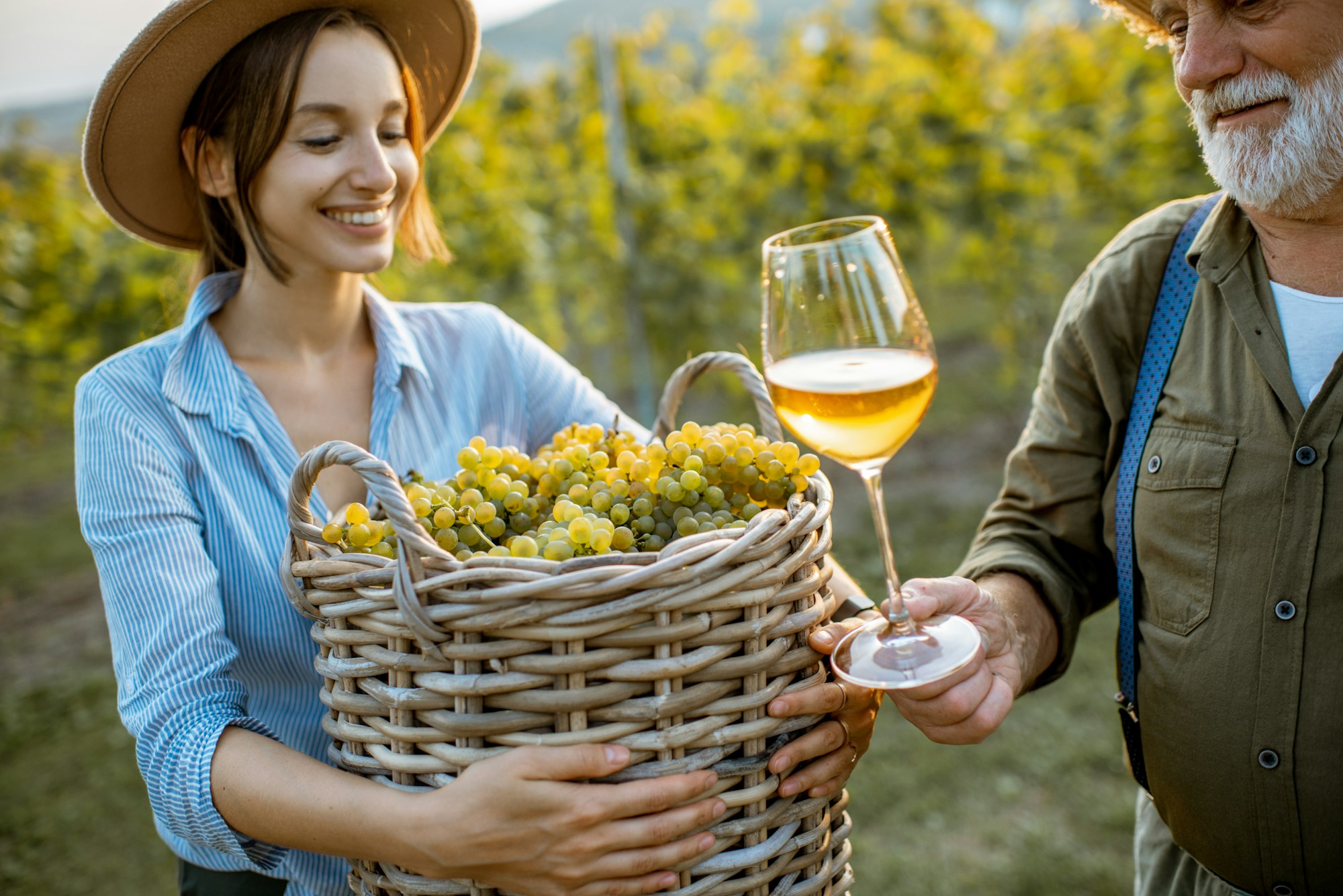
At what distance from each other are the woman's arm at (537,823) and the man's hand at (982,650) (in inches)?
12.4

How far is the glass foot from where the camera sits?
49.4 inches

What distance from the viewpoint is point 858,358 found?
126cm

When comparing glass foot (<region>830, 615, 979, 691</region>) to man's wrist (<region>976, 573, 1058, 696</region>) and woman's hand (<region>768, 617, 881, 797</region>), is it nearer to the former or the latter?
woman's hand (<region>768, 617, 881, 797</region>)

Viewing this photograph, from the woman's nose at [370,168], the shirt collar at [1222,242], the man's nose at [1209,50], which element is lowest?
the shirt collar at [1222,242]

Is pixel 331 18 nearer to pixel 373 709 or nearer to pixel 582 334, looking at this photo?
pixel 373 709


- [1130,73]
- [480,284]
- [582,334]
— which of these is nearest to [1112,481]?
[480,284]

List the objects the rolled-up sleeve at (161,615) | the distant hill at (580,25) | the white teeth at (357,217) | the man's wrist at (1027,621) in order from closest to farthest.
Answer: the rolled-up sleeve at (161,615)
the man's wrist at (1027,621)
the white teeth at (357,217)
the distant hill at (580,25)

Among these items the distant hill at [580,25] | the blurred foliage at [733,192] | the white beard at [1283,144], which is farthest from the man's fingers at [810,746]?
the distant hill at [580,25]

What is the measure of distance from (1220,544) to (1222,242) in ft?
1.61

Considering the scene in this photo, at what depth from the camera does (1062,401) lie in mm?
1788

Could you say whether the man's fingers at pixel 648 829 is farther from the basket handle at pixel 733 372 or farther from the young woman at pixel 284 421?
the basket handle at pixel 733 372

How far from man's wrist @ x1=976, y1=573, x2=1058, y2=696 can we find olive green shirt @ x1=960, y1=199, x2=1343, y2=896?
0.9 inches

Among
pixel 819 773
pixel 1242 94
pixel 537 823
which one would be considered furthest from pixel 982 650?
pixel 1242 94

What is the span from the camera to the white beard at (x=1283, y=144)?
1.45 m
